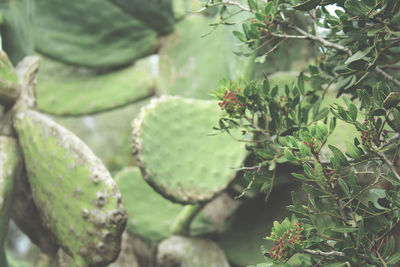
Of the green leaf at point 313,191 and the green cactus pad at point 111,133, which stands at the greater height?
the green leaf at point 313,191

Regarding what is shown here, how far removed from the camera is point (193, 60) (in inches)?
86.7

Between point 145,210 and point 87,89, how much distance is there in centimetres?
61

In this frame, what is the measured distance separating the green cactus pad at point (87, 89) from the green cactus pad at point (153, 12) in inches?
8.5

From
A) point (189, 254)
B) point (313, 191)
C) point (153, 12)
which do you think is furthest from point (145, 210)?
point (313, 191)

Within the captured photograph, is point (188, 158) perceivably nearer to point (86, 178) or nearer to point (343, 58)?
point (86, 178)

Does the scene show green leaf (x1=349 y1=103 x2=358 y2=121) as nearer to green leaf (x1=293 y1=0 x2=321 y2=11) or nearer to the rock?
green leaf (x1=293 y1=0 x2=321 y2=11)

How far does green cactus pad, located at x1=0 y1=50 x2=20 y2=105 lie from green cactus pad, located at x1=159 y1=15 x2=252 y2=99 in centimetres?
71

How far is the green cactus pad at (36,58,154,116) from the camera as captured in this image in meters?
2.26

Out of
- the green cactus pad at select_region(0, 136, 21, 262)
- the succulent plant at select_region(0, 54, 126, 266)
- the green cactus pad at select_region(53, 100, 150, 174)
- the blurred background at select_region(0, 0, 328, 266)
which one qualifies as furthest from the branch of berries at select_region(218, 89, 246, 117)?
the green cactus pad at select_region(53, 100, 150, 174)

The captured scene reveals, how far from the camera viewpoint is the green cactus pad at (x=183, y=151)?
149cm

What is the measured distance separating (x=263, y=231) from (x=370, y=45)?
102 cm

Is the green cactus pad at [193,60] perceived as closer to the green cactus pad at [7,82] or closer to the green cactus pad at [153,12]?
the green cactus pad at [153,12]

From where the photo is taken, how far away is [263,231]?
6.04 ft

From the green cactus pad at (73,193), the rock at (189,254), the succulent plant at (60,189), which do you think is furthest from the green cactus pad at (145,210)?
the green cactus pad at (73,193)
